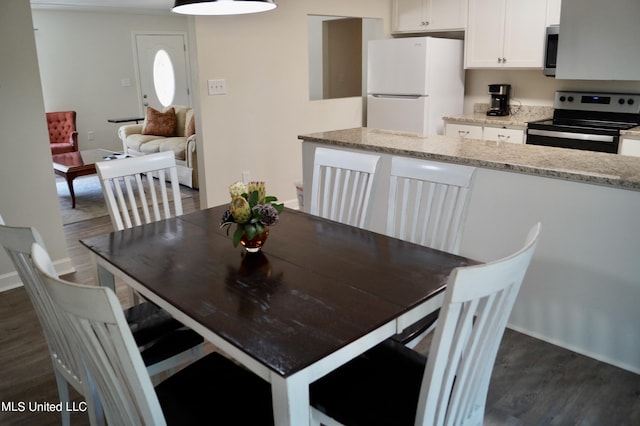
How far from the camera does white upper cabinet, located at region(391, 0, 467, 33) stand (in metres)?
4.69

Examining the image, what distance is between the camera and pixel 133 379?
1.10m

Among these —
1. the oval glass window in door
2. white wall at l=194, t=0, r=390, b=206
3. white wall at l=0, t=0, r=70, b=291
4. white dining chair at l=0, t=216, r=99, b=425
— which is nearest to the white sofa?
white wall at l=194, t=0, r=390, b=206

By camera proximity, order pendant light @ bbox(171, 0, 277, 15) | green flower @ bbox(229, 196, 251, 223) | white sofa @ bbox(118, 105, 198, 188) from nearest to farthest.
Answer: green flower @ bbox(229, 196, 251, 223)
pendant light @ bbox(171, 0, 277, 15)
white sofa @ bbox(118, 105, 198, 188)

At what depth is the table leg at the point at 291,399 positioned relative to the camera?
3.76 ft

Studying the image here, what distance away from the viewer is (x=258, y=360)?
3.93 ft

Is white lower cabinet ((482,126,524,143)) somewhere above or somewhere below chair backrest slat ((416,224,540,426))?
above

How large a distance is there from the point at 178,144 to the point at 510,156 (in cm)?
441

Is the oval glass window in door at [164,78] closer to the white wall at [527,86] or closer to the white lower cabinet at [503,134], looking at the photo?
the white wall at [527,86]

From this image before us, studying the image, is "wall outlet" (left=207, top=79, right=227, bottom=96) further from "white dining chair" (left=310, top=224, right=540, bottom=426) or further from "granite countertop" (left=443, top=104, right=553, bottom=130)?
"white dining chair" (left=310, top=224, right=540, bottom=426)

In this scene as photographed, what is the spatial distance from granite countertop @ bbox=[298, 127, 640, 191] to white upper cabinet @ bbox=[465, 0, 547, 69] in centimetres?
178

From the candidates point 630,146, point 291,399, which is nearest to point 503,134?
point 630,146

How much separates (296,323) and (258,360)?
18 cm

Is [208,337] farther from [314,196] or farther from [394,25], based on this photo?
[394,25]

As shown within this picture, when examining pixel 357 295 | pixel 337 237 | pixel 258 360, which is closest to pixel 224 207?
pixel 337 237
